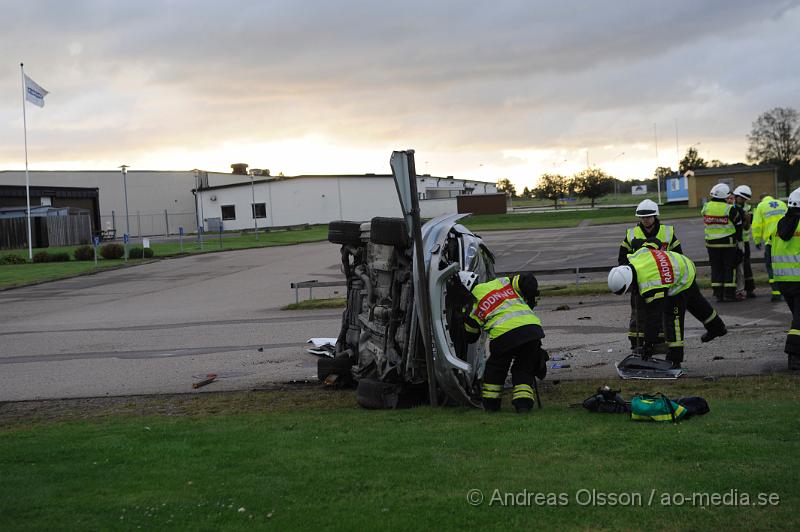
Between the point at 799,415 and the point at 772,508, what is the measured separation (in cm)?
220

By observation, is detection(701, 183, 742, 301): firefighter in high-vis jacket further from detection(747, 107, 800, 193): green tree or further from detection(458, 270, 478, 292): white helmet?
detection(747, 107, 800, 193): green tree

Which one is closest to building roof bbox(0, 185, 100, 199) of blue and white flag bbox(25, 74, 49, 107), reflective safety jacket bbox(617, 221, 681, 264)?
blue and white flag bbox(25, 74, 49, 107)

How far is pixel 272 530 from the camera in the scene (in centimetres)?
459

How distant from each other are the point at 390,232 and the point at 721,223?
27.1ft

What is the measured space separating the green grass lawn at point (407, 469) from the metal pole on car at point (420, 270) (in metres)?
0.48

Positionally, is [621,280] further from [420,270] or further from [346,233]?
[346,233]

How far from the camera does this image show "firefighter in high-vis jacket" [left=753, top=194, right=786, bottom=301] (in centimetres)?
1164

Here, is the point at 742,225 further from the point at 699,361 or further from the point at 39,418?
the point at 39,418

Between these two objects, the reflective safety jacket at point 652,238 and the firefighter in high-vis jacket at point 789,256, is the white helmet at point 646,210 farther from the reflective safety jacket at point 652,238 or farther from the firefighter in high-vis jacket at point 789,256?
the firefighter in high-vis jacket at point 789,256

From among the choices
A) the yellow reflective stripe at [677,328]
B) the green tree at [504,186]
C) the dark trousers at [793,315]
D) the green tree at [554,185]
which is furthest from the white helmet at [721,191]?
the green tree at [504,186]

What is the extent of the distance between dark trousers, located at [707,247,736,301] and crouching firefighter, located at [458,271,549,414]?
7.53 metres

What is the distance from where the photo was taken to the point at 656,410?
667cm

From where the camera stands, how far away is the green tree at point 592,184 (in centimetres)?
8256

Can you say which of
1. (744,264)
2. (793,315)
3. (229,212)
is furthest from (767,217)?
(229,212)
